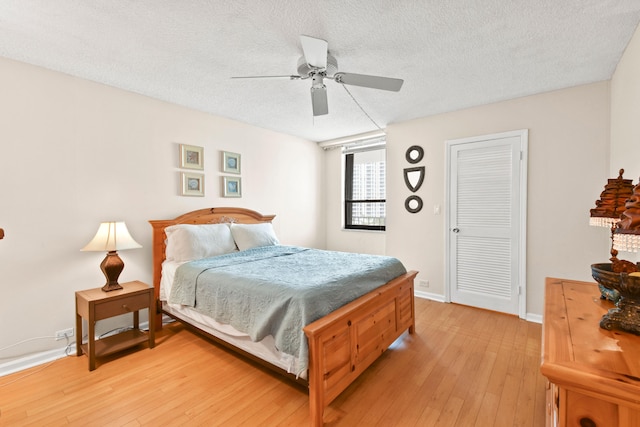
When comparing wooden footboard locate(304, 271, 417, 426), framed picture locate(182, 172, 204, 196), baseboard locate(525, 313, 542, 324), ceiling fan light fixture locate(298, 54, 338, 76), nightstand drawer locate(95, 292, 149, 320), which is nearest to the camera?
wooden footboard locate(304, 271, 417, 426)

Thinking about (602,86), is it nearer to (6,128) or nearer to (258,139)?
A: (258,139)

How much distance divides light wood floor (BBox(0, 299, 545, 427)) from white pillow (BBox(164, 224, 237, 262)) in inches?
32.3

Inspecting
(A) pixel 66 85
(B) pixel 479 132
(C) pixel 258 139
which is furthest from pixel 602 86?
(A) pixel 66 85

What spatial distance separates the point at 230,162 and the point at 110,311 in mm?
2093

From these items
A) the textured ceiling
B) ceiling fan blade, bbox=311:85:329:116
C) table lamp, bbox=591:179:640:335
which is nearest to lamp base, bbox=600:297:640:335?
table lamp, bbox=591:179:640:335

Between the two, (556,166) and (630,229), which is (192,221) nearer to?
(630,229)

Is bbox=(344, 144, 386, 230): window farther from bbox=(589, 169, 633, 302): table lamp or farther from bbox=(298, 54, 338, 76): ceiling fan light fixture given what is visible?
bbox=(589, 169, 633, 302): table lamp

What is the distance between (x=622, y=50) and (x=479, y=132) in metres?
1.30

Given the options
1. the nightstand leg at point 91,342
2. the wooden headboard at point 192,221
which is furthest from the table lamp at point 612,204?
the wooden headboard at point 192,221

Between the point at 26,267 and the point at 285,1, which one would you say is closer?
the point at 285,1

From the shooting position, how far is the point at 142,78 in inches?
102

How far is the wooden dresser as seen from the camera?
78cm

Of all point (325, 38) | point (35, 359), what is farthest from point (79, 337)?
point (325, 38)

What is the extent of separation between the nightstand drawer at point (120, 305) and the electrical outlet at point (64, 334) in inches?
21.8
